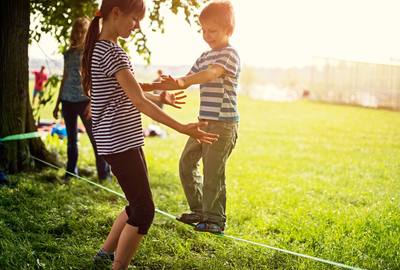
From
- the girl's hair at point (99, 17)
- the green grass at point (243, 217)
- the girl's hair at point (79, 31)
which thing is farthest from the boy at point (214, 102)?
the girl's hair at point (79, 31)

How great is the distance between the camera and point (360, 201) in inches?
252

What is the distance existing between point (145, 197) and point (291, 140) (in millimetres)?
9781

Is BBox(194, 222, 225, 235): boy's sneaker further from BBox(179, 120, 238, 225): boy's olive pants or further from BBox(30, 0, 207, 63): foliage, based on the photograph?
BBox(30, 0, 207, 63): foliage

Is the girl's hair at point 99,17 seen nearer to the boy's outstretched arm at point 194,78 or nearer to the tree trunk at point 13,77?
the boy's outstretched arm at point 194,78

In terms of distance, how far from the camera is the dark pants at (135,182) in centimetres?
331

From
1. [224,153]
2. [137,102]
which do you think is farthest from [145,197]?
[224,153]

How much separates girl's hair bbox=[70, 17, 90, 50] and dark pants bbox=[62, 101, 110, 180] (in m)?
0.64

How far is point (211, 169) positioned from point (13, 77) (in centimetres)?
322

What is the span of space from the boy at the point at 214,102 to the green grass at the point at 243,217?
14.5 inches

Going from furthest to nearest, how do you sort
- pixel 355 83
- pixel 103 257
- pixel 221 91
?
pixel 355 83
pixel 221 91
pixel 103 257

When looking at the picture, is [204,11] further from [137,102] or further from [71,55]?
[71,55]

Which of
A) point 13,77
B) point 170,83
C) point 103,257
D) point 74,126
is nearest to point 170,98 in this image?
point 170,83

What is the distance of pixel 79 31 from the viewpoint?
611 cm

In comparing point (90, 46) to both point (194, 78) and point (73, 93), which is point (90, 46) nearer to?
point (194, 78)
